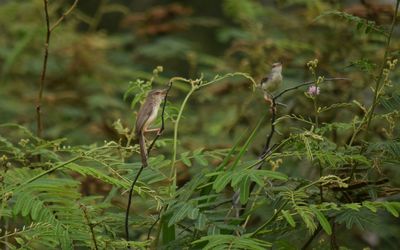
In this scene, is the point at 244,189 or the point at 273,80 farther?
the point at 273,80

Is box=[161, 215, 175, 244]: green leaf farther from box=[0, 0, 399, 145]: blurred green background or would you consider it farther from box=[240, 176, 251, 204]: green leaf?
box=[0, 0, 399, 145]: blurred green background

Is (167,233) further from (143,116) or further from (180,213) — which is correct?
(143,116)

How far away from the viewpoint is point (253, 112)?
3949 millimetres

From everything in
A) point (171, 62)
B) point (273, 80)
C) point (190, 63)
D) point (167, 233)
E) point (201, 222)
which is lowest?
point (171, 62)

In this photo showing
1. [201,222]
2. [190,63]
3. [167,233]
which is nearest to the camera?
[201,222]

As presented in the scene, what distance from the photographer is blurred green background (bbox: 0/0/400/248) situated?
365 cm

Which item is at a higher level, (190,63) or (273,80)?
(273,80)

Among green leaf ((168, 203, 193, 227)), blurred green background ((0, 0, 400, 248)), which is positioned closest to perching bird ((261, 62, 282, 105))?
green leaf ((168, 203, 193, 227))

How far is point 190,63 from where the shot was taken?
5230 millimetres

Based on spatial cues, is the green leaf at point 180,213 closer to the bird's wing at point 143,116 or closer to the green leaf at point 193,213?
the green leaf at point 193,213

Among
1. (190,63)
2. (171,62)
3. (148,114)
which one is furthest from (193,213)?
(171,62)

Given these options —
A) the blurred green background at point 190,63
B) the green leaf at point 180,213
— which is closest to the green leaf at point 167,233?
the green leaf at point 180,213

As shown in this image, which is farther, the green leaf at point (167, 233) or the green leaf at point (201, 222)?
the green leaf at point (167, 233)

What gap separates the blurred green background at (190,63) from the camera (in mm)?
3646
